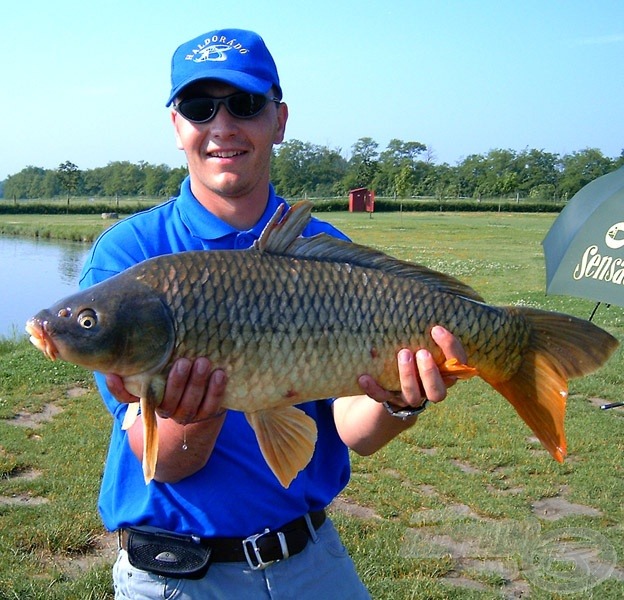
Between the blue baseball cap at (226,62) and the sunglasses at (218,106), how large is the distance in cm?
3

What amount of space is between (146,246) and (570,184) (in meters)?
71.9

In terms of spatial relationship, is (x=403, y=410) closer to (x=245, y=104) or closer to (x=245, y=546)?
(x=245, y=546)

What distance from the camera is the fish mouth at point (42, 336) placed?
1.83 m

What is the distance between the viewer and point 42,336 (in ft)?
6.04

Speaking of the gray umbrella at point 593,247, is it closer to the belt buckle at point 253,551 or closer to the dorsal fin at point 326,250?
the dorsal fin at point 326,250

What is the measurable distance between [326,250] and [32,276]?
762 inches

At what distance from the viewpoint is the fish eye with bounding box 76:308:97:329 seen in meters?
1.83

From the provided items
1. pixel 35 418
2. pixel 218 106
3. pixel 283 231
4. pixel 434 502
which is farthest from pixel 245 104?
pixel 35 418

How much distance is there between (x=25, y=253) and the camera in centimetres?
2648

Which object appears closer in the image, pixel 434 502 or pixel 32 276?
pixel 434 502

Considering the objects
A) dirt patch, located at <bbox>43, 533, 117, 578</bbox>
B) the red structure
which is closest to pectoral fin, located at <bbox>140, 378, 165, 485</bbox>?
dirt patch, located at <bbox>43, 533, 117, 578</bbox>

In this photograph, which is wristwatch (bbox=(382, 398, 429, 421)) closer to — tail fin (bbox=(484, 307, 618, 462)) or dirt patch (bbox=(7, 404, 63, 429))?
tail fin (bbox=(484, 307, 618, 462))

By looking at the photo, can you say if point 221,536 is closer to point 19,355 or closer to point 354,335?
point 354,335

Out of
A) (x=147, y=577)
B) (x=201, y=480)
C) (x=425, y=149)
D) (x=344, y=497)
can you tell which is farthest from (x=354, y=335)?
(x=425, y=149)
